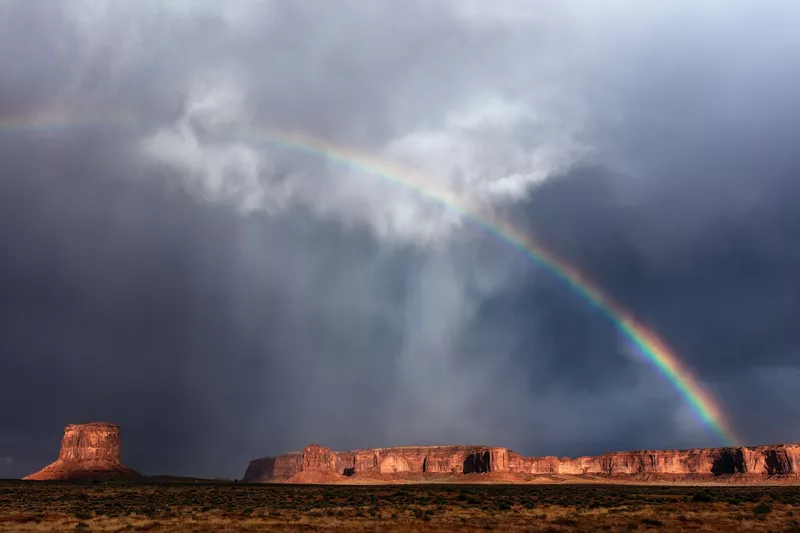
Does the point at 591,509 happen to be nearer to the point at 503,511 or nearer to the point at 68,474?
the point at 503,511

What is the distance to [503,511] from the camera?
42156 mm

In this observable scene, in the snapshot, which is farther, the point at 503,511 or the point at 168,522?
the point at 503,511

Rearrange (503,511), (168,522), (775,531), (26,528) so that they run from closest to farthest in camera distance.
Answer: (775,531), (26,528), (168,522), (503,511)

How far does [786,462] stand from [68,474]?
227865 mm

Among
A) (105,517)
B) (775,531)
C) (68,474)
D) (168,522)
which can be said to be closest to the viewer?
(775,531)

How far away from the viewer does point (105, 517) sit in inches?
1501

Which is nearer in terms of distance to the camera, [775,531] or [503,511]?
[775,531]

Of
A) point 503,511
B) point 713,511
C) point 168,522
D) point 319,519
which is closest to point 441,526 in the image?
point 319,519

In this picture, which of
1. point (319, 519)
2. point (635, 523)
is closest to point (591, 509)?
point (635, 523)

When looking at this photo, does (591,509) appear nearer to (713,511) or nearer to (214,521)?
(713,511)

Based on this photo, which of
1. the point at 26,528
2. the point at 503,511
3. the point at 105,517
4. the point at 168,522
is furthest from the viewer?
the point at 503,511

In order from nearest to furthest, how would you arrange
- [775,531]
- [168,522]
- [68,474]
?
[775,531]
[168,522]
[68,474]

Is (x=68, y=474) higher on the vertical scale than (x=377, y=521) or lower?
lower

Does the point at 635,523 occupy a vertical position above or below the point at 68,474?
above
